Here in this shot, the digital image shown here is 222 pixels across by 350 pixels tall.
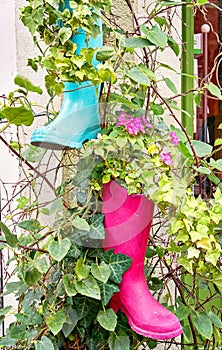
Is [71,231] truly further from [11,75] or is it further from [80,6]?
[11,75]

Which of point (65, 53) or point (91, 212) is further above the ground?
point (65, 53)

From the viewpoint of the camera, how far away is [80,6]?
53.8 inches

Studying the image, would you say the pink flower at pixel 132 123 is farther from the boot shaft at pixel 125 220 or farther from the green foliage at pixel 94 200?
the boot shaft at pixel 125 220

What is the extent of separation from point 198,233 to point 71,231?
1.16ft

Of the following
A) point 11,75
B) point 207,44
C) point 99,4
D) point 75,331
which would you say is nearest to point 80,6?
point 99,4

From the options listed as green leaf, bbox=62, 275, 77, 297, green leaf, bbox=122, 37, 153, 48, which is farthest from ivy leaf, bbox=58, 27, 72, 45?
green leaf, bbox=62, 275, 77, 297

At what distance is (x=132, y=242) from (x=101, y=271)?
0.38 ft

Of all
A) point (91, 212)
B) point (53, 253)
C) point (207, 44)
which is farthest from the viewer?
point (207, 44)

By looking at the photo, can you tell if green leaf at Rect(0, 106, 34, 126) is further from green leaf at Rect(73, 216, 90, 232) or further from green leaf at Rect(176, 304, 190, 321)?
green leaf at Rect(176, 304, 190, 321)

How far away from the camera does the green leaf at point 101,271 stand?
4.42ft

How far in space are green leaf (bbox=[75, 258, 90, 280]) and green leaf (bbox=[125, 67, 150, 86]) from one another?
20.2 inches

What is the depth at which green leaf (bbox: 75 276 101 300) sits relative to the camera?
1329 millimetres

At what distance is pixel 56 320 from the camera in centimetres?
140

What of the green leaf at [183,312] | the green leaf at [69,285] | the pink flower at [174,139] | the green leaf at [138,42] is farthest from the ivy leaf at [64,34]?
the green leaf at [183,312]
